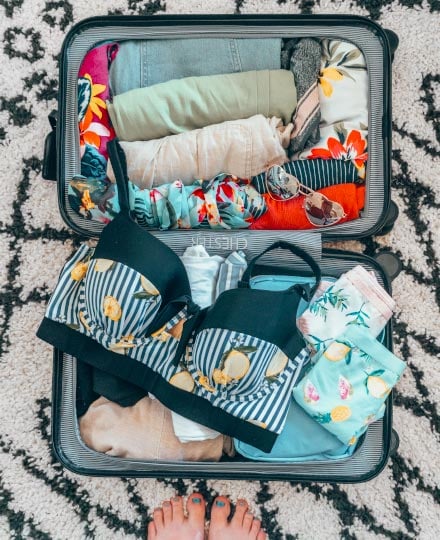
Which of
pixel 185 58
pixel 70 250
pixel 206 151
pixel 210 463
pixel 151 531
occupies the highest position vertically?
pixel 185 58

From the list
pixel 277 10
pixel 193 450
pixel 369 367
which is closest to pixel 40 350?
pixel 193 450

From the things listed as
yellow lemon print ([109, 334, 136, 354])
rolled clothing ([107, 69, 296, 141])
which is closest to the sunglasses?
rolled clothing ([107, 69, 296, 141])

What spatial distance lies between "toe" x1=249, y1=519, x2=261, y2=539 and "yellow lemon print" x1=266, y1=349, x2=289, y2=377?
1.26ft

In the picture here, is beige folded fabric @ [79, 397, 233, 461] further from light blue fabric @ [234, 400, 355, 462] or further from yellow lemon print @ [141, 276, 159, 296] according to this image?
yellow lemon print @ [141, 276, 159, 296]

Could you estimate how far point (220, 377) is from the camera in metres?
0.82

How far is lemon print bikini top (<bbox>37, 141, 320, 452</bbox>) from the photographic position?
83cm

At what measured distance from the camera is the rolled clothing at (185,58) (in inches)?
36.7

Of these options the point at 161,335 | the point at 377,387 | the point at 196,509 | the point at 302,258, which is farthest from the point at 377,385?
the point at 196,509

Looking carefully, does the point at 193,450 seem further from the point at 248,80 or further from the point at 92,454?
the point at 248,80

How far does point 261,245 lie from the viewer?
91 cm

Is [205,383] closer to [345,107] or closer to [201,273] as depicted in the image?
[201,273]

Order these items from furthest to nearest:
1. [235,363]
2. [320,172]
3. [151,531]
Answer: [151,531]
[320,172]
[235,363]

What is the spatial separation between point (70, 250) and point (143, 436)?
39 centimetres

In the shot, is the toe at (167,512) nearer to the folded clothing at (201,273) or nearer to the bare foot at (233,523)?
the bare foot at (233,523)
